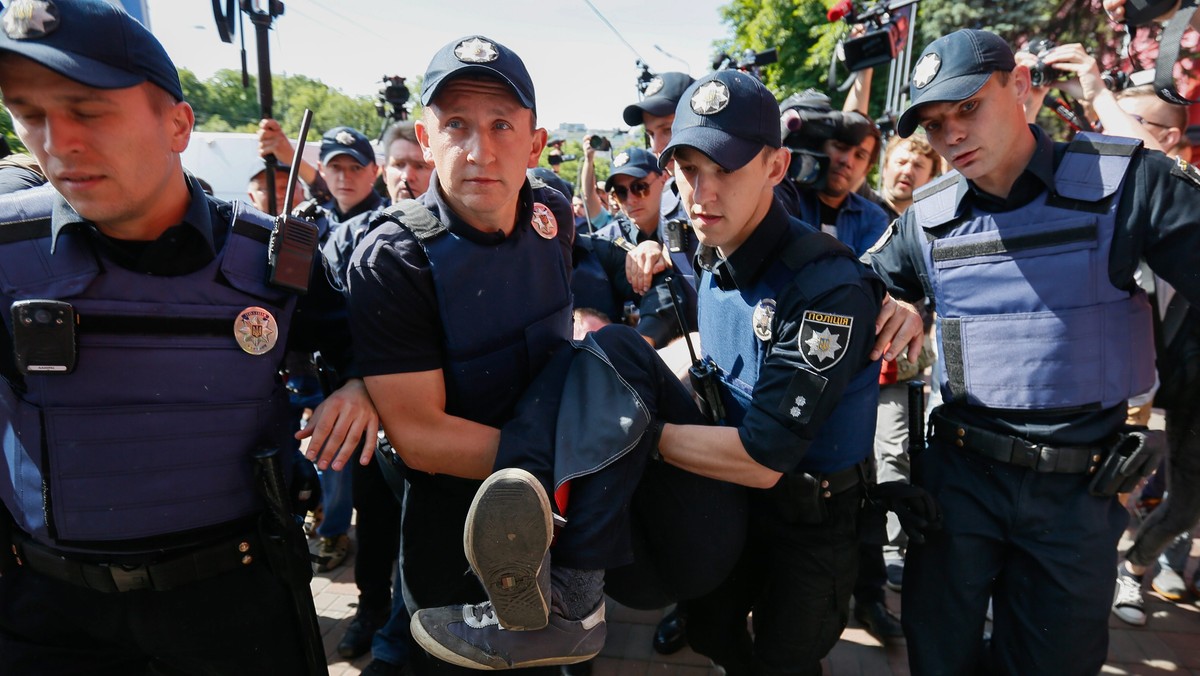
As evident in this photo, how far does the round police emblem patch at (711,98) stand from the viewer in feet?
5.95

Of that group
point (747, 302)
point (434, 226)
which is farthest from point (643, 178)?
point (434, 226)

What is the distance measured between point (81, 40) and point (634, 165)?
2472 mm

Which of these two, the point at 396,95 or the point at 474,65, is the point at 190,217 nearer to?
the point at 474,65

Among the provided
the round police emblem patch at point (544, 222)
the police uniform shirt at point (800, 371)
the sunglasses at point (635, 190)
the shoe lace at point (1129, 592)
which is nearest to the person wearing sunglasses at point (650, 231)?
the sunglasses at point (635, 190)

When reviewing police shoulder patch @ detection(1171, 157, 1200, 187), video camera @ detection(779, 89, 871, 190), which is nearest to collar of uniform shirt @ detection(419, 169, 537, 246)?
video camera @ detection(779, 89, 871, 190)

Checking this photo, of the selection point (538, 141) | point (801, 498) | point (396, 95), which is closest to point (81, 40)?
point (538, 141)

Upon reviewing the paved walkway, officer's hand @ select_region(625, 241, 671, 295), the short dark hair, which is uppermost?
the short dark hair

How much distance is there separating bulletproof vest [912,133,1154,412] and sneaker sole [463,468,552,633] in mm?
1395

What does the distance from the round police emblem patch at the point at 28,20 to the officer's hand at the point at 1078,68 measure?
3.03 metres

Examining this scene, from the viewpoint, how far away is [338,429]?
1606 millimetres

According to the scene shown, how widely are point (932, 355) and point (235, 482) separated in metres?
3.45

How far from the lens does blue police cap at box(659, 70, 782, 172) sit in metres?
1.78

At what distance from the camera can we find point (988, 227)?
194 cm

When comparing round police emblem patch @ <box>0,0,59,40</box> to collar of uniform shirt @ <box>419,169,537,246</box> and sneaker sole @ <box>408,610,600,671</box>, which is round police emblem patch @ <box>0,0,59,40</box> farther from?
sneaker sole @ <box>408,610,600,671</box>
